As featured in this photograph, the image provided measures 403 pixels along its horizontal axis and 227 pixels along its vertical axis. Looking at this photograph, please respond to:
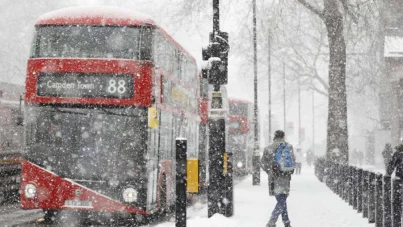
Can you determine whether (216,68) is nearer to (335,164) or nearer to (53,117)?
(53,117)

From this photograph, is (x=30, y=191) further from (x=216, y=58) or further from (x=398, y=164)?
(x=398, y=164)

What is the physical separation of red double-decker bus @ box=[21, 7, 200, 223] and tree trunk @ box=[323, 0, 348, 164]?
1269 cm

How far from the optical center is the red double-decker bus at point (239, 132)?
Answer: 33.2m

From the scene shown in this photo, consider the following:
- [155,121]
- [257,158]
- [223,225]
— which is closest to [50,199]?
[155,121]

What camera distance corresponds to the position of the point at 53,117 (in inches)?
509

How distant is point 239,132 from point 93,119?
20.9m

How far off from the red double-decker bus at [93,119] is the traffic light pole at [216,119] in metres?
1.05

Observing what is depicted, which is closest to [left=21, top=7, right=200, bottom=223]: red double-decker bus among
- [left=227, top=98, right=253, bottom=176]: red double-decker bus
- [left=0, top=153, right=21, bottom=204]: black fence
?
[left=0, top=153, right=21, bottom=204]: black fence

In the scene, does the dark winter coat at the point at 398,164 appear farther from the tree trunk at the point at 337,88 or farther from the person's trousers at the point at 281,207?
the tree trunk at the point at 337,88

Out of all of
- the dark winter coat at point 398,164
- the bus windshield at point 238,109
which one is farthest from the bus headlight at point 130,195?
the bus windshield at point 238,109

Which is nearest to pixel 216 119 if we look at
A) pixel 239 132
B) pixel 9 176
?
pixel 9 176

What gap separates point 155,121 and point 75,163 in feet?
5.28

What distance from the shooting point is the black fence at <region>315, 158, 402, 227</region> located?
35.1 ft

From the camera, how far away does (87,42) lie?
43.0ft
